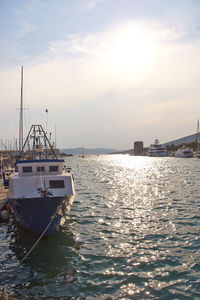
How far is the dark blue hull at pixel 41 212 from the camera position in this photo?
1664cm

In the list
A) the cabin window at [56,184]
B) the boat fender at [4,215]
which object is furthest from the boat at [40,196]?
the boat fender at [4,215]

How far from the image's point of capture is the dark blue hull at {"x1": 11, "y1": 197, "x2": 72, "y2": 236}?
16.6 m

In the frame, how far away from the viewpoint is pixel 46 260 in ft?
47.3

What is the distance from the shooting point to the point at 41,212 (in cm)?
1659

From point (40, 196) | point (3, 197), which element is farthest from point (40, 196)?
point (3, 197)

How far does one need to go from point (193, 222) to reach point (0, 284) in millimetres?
13672

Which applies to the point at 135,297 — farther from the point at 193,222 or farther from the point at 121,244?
the point at 193,222

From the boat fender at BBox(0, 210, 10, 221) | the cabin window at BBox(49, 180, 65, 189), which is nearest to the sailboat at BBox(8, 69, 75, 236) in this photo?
the cabin window at BBox(49, 180, 65, 189)

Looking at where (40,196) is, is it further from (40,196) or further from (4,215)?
(4,215)

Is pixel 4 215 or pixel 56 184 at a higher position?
pixel 56 184

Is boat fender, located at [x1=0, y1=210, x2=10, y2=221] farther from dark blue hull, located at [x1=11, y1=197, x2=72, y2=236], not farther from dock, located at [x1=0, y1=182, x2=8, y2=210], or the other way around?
dark blue hull, located at [x1=11, y1=197, x2=72, y2=236]

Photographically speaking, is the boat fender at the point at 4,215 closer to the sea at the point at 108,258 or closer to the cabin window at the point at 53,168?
the sea at the point at 108,258

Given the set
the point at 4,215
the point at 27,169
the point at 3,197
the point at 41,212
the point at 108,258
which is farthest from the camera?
the point at 3,197

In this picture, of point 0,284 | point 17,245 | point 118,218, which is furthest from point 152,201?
point 0,284
